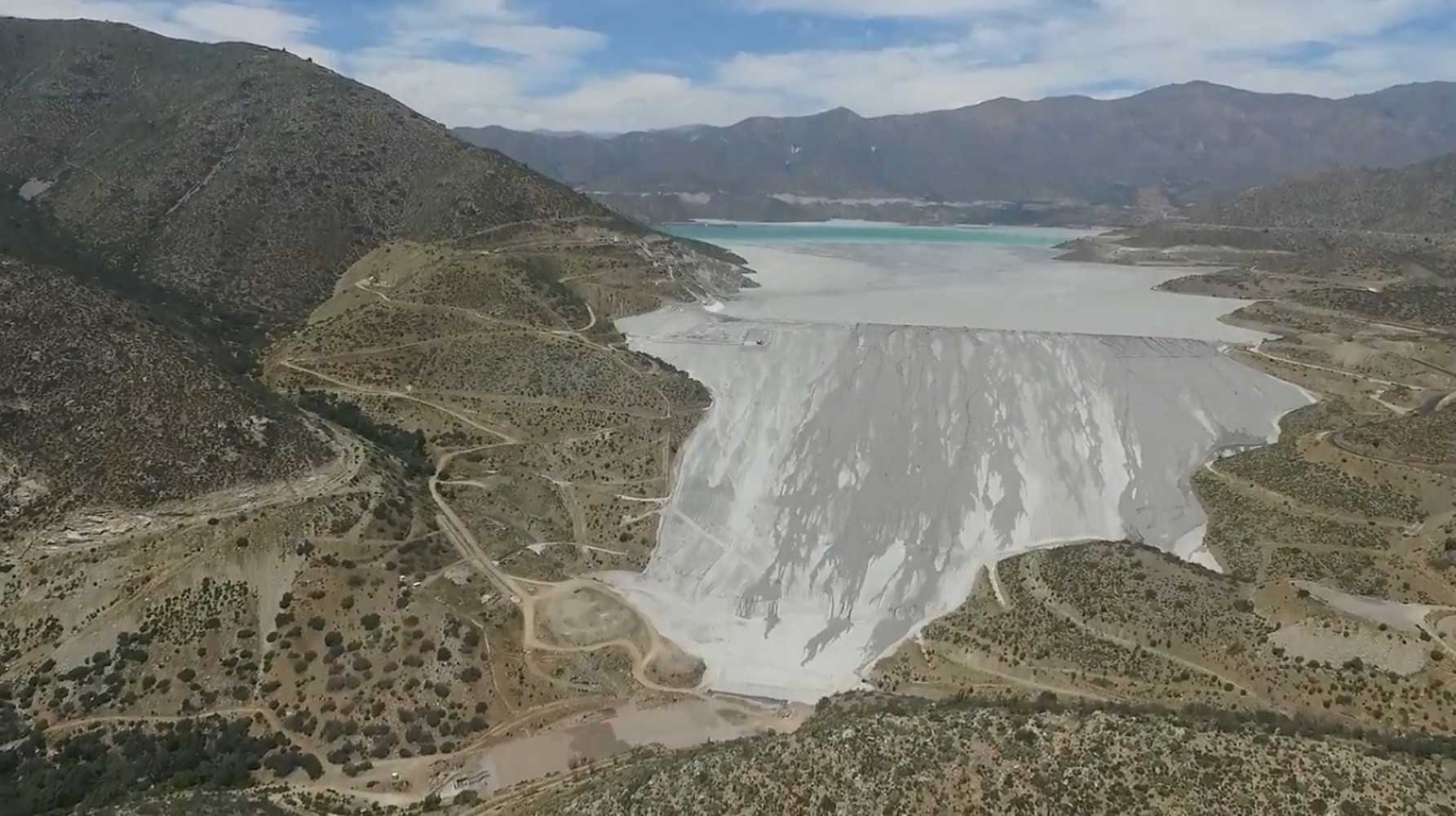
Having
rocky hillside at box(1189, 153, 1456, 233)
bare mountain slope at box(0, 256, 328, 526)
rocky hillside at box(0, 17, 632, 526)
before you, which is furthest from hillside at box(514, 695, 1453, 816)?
rocky hillside at box(1189, 153, 1456, 233)

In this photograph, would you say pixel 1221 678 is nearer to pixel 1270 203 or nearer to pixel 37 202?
pixel 37 202

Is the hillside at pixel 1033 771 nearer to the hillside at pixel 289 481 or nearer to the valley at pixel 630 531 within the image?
the valley at pixel 630 531

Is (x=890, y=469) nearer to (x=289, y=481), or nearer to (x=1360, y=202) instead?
(x=289, y=481)

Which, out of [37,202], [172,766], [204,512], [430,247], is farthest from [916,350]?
[37,202]

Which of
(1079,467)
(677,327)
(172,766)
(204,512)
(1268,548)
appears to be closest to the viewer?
(172,766)

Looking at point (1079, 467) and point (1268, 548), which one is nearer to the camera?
point (1268, 548)

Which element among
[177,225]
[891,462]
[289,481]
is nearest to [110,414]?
[289,481]
